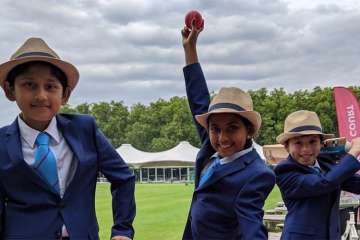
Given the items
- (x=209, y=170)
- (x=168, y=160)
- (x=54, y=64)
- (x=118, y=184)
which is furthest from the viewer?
(x=168, y=160)

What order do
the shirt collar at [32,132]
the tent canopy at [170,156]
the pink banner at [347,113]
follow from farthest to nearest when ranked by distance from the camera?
the tent canopy at [170,156]
the pink banner at [347,113]
the shirt collar at [32,132]

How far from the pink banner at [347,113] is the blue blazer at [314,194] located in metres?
6.88

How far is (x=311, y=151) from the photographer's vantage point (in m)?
3.55

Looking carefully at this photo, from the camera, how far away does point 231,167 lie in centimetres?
254

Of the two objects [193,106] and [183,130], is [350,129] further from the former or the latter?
[183,130]

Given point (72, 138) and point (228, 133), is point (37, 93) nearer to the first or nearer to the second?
point (72, 138)

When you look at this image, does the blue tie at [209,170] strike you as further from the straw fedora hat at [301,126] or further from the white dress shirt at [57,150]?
the straw fedora hat at [301,126]

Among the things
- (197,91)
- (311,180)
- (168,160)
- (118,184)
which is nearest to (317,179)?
(311,180)

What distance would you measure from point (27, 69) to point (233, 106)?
97 centimetres

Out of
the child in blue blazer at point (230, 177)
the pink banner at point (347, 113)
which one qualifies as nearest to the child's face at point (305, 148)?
the child in blue blazer at point (230, 177)

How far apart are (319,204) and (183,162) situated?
38019 millimetres

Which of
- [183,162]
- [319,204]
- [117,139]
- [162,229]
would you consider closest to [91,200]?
[319,204]

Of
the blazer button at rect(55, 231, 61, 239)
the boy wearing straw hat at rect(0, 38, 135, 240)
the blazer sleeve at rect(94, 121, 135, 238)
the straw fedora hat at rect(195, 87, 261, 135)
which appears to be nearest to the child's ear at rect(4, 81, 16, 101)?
the boy wearing straw hat at rect(0, 38, 135, 240)

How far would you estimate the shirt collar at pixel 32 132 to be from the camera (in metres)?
2.29
